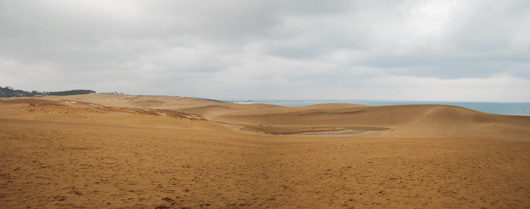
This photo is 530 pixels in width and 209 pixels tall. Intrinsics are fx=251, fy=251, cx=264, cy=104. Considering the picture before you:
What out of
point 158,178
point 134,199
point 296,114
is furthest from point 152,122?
point 296,114

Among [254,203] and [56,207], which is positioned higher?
[56,207]

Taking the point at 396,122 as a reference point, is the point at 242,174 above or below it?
below

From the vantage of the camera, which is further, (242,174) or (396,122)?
(396,122)

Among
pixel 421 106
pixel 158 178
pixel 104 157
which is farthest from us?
pixel 421 106

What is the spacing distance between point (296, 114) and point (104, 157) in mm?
38334

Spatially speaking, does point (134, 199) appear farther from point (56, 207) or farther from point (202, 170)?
point (202, 170)

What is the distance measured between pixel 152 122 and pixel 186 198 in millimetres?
19615

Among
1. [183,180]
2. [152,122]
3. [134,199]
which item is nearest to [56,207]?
[134,199]

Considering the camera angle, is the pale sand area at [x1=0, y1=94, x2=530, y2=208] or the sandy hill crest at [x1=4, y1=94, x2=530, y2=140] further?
the sandy hill crest at [x1=4, y1=94, x2=530, y2=140]

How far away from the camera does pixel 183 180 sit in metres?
8.48

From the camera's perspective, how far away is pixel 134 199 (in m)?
6.45

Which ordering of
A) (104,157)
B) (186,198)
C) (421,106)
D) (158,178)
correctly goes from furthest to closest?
(421,106), (104,157), (158,178), (186,198)

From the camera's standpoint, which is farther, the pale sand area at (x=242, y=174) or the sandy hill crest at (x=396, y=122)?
the sandy hill crest at (x=396, y=122)

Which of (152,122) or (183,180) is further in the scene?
(152,122)
